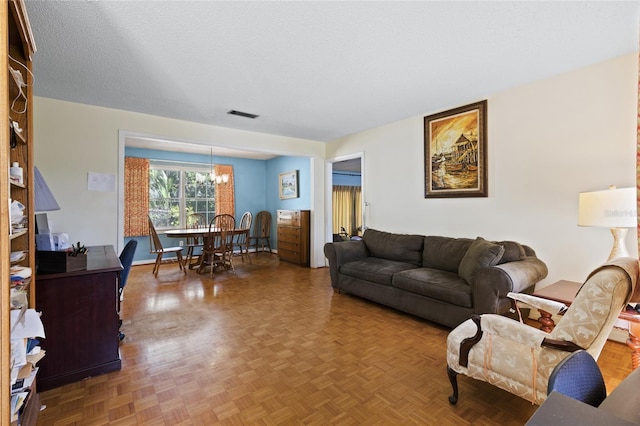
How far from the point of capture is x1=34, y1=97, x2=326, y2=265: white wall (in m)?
3.41

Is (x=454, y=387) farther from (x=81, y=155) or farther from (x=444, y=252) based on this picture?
(x=81, y=155)

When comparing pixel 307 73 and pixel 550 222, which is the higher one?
pixel 307 73

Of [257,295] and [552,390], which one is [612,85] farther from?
[257,295]

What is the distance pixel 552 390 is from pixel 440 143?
3440mm

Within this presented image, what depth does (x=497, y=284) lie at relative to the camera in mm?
2430

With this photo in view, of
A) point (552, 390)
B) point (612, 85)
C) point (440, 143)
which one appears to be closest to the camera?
point (552, 390)

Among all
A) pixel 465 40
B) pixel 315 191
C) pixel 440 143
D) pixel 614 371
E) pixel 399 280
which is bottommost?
pixel 614 371

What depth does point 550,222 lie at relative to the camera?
2910mm

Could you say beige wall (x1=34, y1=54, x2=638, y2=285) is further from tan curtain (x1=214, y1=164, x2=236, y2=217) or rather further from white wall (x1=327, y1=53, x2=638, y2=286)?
tan curtain (x1=214, y1=164, x2=236, y2=217)

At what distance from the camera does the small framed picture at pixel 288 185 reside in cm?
667

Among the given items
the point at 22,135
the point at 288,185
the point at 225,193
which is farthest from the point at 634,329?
the point at 225,193

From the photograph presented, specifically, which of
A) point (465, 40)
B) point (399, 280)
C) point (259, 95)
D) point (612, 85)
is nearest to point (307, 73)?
point (259, 95)

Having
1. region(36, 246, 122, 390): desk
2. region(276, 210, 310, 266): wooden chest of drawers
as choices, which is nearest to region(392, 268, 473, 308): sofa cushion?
region(36, 246, 122, 390): desk

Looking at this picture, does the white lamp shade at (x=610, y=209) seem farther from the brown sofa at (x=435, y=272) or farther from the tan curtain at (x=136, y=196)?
the tan curtain at (x=136, y=196)
